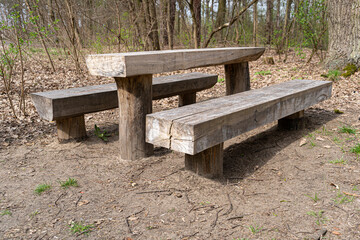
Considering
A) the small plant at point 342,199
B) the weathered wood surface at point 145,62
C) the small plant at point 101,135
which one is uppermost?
the weathered wood surface at point 145,62

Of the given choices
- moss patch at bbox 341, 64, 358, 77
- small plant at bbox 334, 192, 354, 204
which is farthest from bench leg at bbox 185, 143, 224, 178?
moss patch at bbox 341, 64, 358, 77

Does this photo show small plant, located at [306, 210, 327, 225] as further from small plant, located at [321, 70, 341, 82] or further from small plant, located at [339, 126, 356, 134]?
small plant, located at [321, 70, 341, 82]

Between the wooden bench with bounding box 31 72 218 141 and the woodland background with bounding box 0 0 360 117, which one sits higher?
the woodland background with bounding box 0 0 360 117

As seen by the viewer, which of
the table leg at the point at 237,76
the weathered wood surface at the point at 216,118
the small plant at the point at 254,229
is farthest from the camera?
the table leg at the point at 237,76

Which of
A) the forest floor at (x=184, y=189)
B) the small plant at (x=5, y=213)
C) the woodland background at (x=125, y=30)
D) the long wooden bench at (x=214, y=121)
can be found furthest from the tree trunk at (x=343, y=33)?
the small plant at (x=5, y=213)

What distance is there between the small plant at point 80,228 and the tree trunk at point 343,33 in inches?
240

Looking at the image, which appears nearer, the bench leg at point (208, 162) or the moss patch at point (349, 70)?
the bench leg at point (208, 162)

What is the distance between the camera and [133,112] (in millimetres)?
3139

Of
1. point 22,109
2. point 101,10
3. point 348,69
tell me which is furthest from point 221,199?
point 101,10

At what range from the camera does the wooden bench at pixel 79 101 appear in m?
3.34

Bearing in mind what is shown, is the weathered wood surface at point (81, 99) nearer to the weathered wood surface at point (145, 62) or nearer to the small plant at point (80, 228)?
the weathered wood surface at point (145, 62)

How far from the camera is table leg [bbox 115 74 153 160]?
3062 mm

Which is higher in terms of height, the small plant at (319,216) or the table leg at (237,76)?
the table leg at (237,76)

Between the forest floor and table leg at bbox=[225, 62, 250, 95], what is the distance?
845 millimetres
